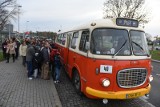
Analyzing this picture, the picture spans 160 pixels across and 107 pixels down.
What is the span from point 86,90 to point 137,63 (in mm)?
1703

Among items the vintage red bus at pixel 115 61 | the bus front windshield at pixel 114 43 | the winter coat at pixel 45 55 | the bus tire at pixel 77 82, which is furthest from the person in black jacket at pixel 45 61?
the bus front windshield at pixel 114 43

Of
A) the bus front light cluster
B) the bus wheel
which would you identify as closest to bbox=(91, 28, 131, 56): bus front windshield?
the bus front light cluster

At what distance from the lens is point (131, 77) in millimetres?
7340

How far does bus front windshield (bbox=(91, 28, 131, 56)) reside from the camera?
7.35 m

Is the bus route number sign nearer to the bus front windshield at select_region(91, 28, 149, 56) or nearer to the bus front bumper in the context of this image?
the bus front windshield at select_region(91, 28, 149, 56)

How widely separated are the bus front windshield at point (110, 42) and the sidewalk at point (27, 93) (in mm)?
2052

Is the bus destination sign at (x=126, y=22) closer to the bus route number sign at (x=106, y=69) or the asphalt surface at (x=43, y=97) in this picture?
the bus route number sign at (x=106, y=69)

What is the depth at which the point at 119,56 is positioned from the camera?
7250mm

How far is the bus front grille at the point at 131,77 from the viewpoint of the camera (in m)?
7.24

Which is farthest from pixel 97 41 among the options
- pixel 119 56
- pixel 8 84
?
pixel 8 84

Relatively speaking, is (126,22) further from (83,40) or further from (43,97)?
(43,97)

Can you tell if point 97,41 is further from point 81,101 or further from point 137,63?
point 81,101

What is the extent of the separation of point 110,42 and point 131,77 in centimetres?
119

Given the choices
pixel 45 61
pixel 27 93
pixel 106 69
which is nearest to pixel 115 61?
pixel 106 69
